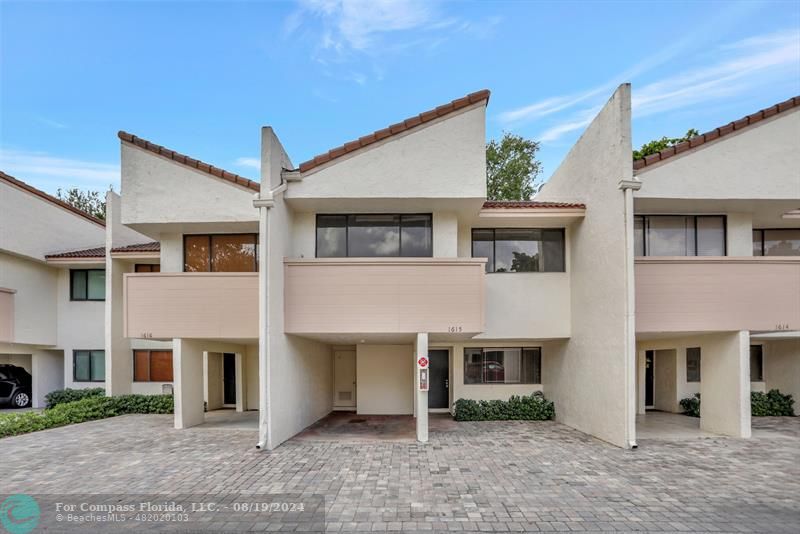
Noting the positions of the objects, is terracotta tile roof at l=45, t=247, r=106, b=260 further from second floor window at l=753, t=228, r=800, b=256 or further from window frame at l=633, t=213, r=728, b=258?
second floor window at l=753, t=228, r=800, b=256

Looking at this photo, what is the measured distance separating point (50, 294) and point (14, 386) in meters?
3.58

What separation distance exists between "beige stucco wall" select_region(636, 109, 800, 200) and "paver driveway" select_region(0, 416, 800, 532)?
5824mm

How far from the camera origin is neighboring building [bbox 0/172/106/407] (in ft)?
45.9

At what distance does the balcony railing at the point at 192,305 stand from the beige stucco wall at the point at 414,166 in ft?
9.31

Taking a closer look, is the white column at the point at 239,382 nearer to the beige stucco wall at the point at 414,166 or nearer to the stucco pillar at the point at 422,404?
the beige stucco wall at the point at 414,166

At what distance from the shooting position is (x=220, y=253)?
35.9ft

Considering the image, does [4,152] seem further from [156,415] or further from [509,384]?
[509,384]

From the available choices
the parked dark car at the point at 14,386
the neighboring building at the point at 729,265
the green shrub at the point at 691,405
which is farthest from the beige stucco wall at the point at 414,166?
the parked dark car at the point at 14,386

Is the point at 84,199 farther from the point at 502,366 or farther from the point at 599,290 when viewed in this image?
the point at 599,290

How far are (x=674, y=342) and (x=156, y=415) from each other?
52.3ft

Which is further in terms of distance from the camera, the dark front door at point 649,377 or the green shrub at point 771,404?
the dark front door at point 649,377

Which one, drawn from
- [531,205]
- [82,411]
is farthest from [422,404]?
[82,411]

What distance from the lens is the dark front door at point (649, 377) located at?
46.0ft

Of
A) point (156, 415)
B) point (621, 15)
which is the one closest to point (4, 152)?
point (156, 415)
